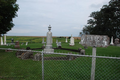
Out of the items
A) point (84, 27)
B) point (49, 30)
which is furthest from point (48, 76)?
point (84, 27)

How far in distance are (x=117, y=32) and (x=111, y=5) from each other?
25.6 ft

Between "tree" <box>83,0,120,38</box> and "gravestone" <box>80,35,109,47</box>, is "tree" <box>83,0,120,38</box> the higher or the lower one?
the higher one

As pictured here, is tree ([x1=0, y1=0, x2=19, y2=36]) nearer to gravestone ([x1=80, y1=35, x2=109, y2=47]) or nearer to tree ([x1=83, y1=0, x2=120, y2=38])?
gravestone ([x1=80, y1=35, x2=109, y2=47])

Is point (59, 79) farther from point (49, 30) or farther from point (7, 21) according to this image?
point (7, 21)

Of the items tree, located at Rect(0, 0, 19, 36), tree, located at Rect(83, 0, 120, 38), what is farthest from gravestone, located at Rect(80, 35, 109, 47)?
tree, located at Rect(83, 0, 120, 38)

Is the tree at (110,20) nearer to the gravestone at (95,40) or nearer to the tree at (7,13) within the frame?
the gravestone at (95,40)

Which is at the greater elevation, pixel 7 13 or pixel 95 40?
pixel 7 13

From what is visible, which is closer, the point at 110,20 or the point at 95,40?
the point at 95,40

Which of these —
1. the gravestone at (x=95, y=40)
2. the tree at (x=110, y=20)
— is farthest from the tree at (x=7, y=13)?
the tree at (x=110, y=20)

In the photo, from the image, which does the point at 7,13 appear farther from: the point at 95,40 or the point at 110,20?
the point at 110,20

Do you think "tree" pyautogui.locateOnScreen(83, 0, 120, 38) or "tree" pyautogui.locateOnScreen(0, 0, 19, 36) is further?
"tree" pyautogui.locateOnScreen(83, 0, 120, 38)

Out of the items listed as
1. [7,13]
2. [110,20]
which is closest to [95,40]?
[7,13]

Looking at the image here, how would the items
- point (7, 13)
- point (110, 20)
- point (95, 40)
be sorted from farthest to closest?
point (110, 20), point (95, 40), point (7, 13)

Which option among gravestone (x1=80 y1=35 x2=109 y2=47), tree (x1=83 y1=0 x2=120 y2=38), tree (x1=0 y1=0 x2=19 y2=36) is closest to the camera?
tree (x1=0 y1=0 x2=19 y2=36)
